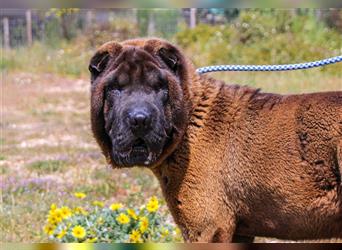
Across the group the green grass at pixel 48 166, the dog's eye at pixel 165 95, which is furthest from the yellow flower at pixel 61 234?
the green grass at pixel 48 166

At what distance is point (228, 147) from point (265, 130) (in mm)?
202

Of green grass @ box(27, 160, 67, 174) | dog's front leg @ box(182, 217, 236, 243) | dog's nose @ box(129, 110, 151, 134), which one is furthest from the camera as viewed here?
green grass @ box(27, 160, 67, 174)

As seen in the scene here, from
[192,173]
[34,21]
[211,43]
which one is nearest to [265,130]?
[192,173]

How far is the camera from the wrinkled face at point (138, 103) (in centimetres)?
301

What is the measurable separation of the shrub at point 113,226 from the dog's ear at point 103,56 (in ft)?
5.17

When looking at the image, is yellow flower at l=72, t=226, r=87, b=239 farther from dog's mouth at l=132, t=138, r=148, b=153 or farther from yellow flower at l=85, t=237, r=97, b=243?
dog's mouth at l=132, t=138, r=148, b=153

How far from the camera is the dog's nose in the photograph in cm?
296

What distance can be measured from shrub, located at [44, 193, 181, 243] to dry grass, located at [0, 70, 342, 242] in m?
0.36

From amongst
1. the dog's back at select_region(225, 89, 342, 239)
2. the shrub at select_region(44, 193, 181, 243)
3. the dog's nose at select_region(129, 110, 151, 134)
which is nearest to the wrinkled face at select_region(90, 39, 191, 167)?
the dog's nose at select_region(129, 110, 151, 134)

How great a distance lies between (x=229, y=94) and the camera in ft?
11.3

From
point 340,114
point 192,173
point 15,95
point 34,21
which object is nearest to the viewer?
point 340,114

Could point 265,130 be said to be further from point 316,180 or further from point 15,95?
point 15,95

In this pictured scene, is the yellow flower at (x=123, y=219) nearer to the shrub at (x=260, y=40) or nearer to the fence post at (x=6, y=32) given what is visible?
the shrub at (x=260, y=40)

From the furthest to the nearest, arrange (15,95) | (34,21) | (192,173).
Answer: (34,21), (15,95), (192,173)
